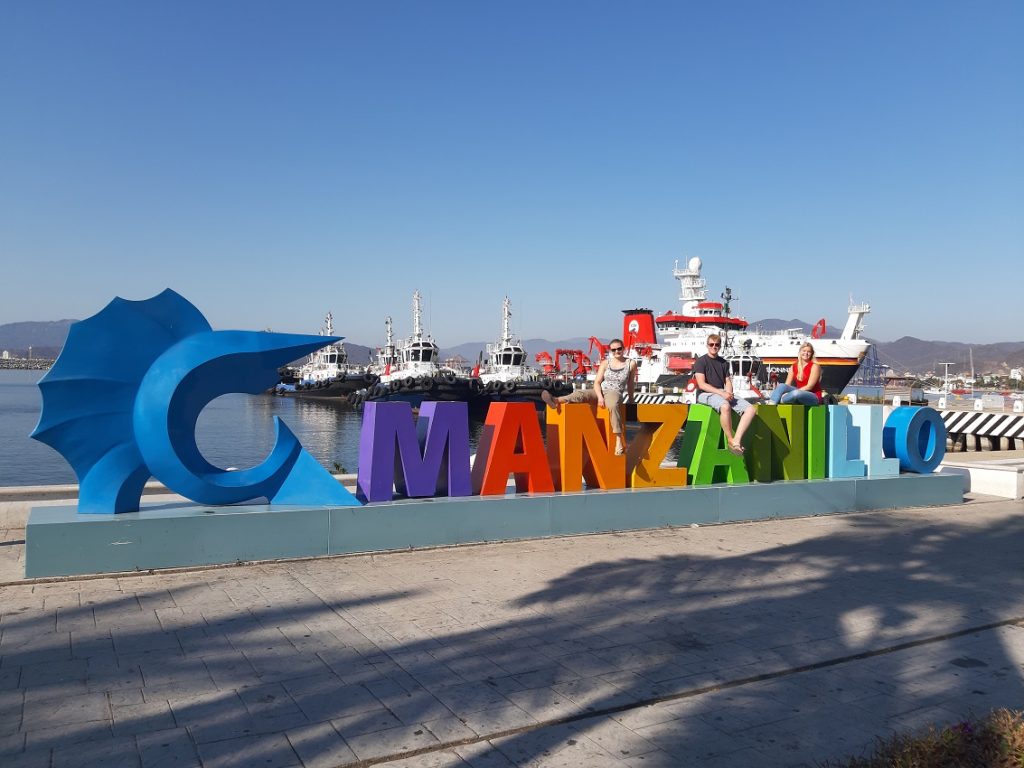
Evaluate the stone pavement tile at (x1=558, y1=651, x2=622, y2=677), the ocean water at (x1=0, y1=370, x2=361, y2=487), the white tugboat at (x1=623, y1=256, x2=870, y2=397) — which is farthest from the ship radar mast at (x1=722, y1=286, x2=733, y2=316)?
the stone pavement tile at (x1=558, y1=651, x2=622, y2=677)

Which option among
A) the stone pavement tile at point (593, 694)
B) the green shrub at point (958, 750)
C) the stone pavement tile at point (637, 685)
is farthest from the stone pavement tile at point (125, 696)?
the green shrub at point (958, 750)

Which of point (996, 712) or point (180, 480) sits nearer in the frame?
point (996, 712)

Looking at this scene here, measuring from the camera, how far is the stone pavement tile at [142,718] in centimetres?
371

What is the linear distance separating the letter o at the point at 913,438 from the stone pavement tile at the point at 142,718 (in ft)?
35.5

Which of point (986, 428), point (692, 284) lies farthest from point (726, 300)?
point (986, 428)

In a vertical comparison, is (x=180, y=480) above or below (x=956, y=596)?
above

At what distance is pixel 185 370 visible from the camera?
22.8 ft

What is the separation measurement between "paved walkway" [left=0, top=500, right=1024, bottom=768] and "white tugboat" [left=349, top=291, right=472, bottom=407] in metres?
40.3

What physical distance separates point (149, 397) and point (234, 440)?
105 feet

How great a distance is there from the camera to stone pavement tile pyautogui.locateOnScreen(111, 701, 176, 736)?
3.71m

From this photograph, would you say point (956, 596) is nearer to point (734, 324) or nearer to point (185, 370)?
point (185, 370)

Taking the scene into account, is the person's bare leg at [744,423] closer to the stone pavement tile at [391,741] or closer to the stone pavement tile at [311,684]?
the stone pavement tile at [311,684]

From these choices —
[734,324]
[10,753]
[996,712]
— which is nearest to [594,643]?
[996,712]

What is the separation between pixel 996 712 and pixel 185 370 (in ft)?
20.9
